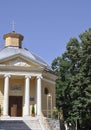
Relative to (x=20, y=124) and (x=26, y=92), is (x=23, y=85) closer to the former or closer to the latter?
(x=26, y=92)

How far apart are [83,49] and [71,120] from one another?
8681 mm

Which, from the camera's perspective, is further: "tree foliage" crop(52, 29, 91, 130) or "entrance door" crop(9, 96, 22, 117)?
"tree foliage" crop(52, 29, 91, 130)

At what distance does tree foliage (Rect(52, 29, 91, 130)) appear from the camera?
134 ft

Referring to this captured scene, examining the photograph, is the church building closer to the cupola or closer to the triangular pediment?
the triangular pediment

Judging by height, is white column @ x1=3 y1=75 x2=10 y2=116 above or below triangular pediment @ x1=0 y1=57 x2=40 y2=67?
below

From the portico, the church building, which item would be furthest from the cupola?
the portico

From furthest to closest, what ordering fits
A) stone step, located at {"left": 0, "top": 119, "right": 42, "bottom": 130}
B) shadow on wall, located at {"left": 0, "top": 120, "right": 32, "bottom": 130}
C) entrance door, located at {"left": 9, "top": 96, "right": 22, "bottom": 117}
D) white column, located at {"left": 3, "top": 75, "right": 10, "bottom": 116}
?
entrance door, located at {"left": 9, "top": 96, "right": 22, "bottom": 117} < white column, located at {"left": 3, "top": 75, "right": 10, "bottom": 116} < stone step, located at {"left": 0, "top": 119, "right": 42, "bottom": 130} < shadow on wall, located at {"left": 0, "top": 120, "right": 32, "bottom": 130}

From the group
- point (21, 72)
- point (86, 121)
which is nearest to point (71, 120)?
point (86, 121)

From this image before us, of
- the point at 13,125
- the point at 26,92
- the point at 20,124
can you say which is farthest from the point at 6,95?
the point at 13,125

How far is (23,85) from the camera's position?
3822 cm

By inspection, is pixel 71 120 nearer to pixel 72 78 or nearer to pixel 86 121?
pixel 86 121

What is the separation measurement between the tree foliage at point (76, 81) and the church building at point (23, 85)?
9.94 feet

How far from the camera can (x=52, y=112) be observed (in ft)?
125

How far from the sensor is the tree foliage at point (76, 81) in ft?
134
